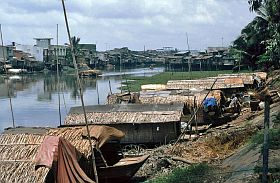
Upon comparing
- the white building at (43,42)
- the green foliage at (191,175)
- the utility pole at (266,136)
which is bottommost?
the green foliage at (191,175)

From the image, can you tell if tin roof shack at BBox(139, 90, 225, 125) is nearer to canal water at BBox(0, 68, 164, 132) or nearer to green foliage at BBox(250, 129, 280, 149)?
canal water at BBox(0, 68, 164, 132)

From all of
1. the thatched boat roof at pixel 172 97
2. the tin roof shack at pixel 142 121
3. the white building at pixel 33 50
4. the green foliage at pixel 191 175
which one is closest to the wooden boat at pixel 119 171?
the green foliage at pixel 191 175

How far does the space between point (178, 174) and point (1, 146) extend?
432cm

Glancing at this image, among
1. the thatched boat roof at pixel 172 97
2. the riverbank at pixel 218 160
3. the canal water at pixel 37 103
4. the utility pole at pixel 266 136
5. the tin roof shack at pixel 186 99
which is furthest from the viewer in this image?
the canal water at pixel 37 103

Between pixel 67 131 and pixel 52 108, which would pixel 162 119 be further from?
pixel 52 108

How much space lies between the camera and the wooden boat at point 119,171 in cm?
1258

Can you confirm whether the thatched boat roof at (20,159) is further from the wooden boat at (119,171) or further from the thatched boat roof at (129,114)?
the thatched boat roof at (129,114)

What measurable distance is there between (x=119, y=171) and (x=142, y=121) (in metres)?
6.01

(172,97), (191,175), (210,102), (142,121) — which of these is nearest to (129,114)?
(142,121)

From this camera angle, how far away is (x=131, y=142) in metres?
19.2

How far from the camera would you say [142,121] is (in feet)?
61.3

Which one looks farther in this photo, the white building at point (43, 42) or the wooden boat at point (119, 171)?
the white building at point (43, 42)

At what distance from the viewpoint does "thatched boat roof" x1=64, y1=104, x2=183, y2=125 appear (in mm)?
18703

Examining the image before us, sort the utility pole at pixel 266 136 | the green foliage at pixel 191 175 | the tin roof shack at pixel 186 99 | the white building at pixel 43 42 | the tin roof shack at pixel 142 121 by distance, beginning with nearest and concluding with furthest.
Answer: the utility pole at pixel 266 136
the green foliage at pixel 191 175
the tin roof shack at pixel 142 121
the tin roof shack at pixel 186 99
the white building at pixel 43 42
